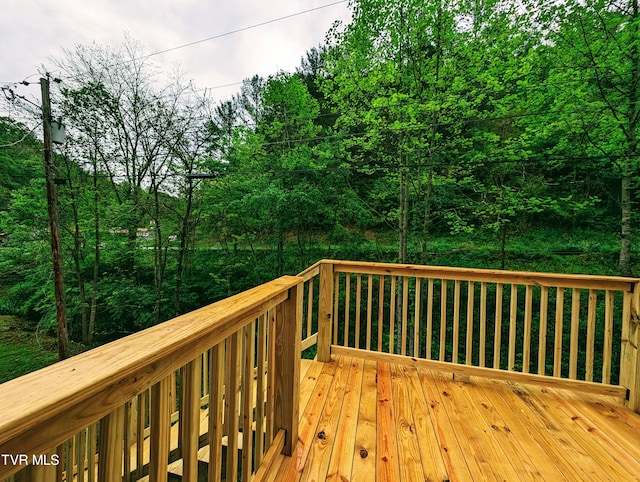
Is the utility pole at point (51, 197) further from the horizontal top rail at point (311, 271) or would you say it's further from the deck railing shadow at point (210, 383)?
the horizontal top rail at point (311, 271)

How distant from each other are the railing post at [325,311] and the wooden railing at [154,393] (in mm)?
1149

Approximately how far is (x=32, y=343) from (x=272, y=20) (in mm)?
11298

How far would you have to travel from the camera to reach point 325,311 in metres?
2.55

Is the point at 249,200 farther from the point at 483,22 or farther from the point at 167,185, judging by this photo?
the point at 483,22

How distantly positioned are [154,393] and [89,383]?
0.25m

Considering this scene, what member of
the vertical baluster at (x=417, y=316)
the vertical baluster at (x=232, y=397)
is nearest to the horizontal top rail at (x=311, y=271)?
the vertical baluster at (x=417, y=316)

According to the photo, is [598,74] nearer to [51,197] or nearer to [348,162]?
[348,162]

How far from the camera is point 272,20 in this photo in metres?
4.99

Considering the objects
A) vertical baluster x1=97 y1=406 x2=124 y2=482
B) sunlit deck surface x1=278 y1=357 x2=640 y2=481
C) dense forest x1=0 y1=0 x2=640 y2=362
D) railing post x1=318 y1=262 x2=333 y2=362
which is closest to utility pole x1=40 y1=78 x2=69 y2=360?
dense forest x1=0 y1=0 x2=640 y2=362

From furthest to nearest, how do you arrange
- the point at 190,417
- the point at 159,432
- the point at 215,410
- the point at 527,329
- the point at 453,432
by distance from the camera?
the point at 527,329 < the point at 453,432 < the point at 215,410 < the point at 190,417 < the point at 159,432

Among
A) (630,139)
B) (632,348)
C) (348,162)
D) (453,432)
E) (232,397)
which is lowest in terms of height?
(453,432)

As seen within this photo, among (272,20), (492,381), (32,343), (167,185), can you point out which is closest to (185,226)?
(167,185)

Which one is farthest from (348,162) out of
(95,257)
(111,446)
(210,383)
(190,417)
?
(95,257)

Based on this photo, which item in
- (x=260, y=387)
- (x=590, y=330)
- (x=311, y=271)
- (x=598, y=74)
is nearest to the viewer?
(x=260, y=387)
